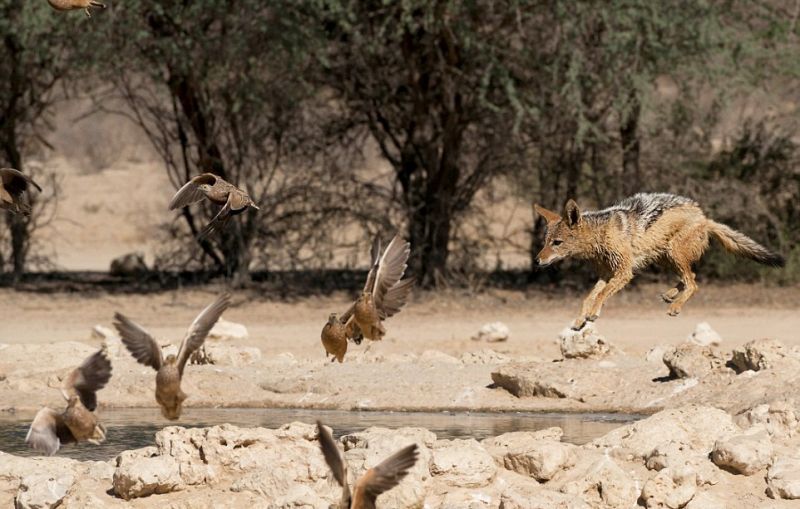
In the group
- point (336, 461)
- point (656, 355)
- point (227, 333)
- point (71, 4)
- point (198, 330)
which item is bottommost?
point (227, 333)

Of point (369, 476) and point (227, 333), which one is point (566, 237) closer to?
point (369, 476)

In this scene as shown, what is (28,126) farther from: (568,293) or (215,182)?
(215,182)

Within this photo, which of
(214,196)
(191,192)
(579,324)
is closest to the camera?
(214,196)

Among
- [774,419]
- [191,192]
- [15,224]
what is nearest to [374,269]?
[191,192]

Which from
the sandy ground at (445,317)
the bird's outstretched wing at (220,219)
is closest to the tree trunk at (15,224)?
the sandy ground at (445,317)

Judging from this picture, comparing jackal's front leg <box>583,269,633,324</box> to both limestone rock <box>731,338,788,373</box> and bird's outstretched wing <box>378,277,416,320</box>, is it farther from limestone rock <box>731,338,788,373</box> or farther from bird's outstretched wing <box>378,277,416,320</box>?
bird's outstretched wing <box>378,277,416,320</box>

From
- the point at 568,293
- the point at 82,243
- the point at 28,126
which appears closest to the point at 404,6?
the point at 568,293

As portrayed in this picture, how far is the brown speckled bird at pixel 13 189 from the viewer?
9422mm

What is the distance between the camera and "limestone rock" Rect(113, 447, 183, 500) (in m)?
8.22

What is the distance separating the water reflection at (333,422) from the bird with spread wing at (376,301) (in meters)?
1.77

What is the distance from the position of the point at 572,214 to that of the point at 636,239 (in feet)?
2.00

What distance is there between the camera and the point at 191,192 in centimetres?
976

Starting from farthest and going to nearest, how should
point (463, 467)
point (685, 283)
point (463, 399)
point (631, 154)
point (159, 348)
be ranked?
point (631, 154) → point (463, 399) → point (685, 283) → point (463, 467) → point (159, 348)

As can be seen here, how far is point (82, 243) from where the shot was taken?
112ft
